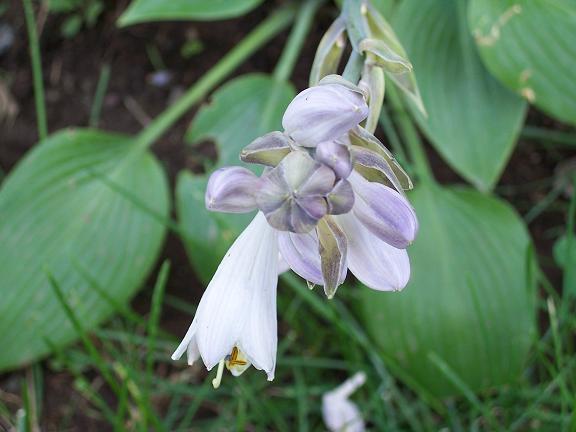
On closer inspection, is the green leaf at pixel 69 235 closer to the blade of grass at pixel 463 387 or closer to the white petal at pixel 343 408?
the white petal at pixel 343 408

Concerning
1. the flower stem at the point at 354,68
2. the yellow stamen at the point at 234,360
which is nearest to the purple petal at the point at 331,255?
the yellow stamen at the point at 234,360

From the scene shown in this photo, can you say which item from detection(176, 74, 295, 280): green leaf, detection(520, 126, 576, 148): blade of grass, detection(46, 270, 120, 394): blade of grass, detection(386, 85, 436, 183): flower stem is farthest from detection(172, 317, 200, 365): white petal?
detection(520, 126, 576, 148): blade of grass

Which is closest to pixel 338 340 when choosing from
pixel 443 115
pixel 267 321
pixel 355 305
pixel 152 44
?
pixel 355 305

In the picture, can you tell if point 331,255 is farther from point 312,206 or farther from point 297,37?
point 297,37

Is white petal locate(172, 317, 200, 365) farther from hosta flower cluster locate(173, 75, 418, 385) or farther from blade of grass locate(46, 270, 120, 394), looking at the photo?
blade of grass locate(46, 270, 120, 394)

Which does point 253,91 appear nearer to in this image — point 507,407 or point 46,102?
point 46,102

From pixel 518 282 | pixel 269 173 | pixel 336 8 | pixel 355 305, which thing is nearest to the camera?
pixel 269 173

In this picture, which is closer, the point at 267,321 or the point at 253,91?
the point at 267,321
